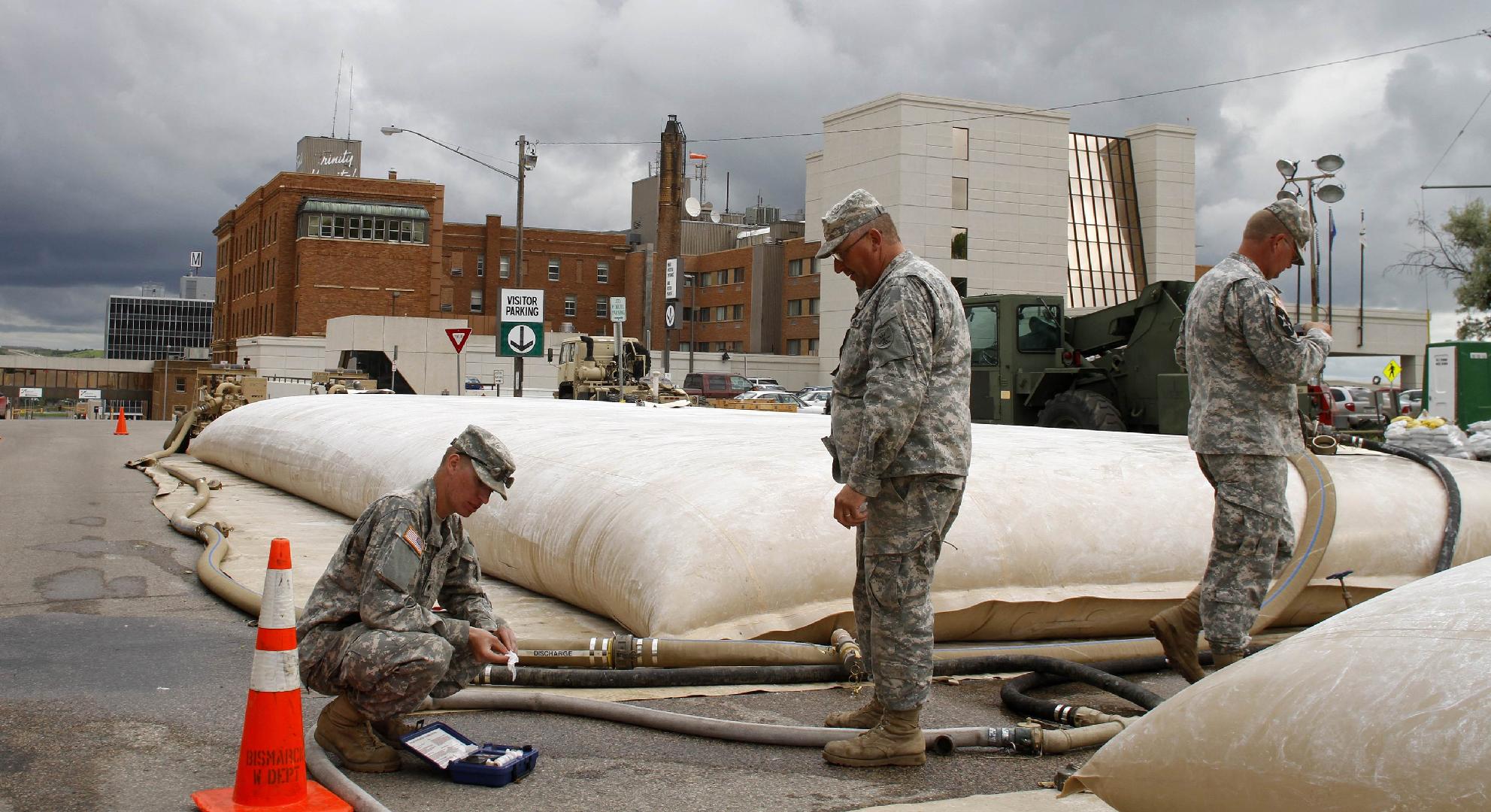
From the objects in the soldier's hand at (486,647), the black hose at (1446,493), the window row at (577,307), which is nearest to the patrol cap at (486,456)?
the soldier's hand at (486,647)

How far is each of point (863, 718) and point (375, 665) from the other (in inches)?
64.9

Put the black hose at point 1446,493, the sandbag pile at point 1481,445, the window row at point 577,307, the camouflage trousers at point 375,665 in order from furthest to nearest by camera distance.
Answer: the window row at point 577,307, the sandbag pile at point 1481,445, the black hose at point 1446,493, the camouflage trousers at point 375,665

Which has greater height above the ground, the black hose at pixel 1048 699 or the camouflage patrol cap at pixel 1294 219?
the camouflage patrol cap at pixel 1294 219

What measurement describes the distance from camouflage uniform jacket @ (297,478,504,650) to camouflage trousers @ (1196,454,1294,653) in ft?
8.83

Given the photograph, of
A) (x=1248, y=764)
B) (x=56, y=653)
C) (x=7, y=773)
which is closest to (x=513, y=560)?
(x=56, y=653)

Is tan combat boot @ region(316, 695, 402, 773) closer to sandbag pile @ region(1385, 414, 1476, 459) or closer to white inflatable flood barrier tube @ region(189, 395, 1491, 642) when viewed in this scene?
white inflatable flood barrier tube @ region(189, 395, 1491, 642)

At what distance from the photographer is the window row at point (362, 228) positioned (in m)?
63.8

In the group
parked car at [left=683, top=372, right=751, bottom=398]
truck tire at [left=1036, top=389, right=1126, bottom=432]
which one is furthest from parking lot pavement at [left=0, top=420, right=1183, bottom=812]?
parked car at [left=683, top=372, right=751, bottom=398]

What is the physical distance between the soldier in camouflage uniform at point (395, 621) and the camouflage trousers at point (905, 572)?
1.17 m

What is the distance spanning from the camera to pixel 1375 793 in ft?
7.97

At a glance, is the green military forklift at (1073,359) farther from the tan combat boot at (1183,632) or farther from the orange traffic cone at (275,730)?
the orange traffic cone at (275,730)

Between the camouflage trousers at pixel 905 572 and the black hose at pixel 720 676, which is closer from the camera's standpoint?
the camouflage trousers at pixel 905 572

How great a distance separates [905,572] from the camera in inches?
152

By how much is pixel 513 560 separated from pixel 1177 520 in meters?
3.53
